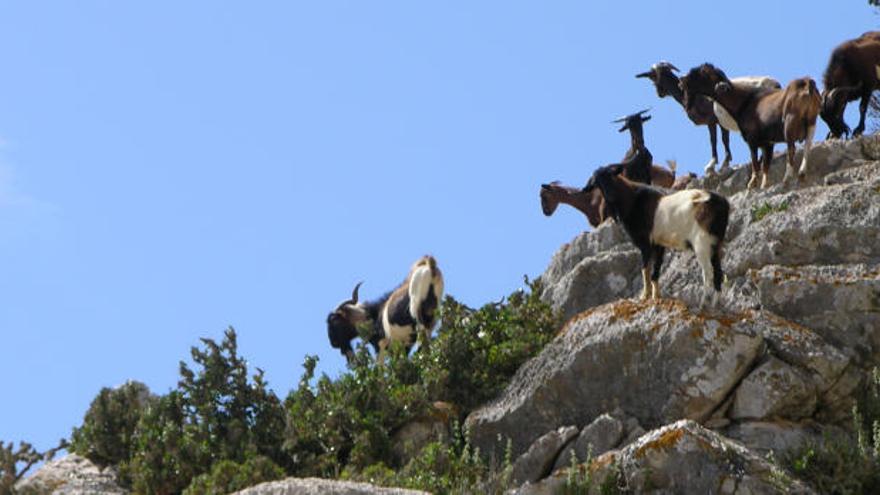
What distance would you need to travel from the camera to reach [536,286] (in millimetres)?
21578

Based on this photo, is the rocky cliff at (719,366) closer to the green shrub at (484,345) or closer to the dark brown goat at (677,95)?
the green shrub at (484,345)

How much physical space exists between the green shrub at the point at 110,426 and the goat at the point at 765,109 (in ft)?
27.0

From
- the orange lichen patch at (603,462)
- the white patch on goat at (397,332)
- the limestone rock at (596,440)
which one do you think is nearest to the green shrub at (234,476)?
the limestone rock at (596,440)

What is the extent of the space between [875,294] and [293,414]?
265 inches

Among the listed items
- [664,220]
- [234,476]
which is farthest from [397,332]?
[664,220]

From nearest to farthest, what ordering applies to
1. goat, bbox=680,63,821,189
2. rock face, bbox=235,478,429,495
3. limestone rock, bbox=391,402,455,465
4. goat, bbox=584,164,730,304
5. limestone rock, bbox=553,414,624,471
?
rock face, bbox=235,478,429,495, limestone rock, bbox=553,414,624,471, goat, bbox=584,164,730,304, limestone rock, bbox=391,402,455,465, goat, bbox=680,63,821,189

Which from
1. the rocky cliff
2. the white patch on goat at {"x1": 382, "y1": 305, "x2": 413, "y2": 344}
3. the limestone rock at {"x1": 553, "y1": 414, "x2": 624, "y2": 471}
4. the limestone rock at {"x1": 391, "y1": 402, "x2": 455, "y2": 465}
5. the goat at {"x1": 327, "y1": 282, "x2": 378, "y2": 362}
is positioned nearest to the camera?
the rocky cliff

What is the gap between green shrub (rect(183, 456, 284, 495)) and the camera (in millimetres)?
19109

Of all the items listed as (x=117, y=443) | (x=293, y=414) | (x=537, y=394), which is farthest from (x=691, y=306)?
(x=117, y=443)

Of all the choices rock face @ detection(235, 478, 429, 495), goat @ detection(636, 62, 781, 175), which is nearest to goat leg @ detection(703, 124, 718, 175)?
goat @ detection(636, 62, 781, 175)

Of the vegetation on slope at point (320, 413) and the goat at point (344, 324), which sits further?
the goat at point (344, 324)

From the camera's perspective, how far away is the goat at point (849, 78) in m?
24.8

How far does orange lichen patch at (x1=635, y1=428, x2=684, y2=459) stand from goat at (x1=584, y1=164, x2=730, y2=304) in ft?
9.48

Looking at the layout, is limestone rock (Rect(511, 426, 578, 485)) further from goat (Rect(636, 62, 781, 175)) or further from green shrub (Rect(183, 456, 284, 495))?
goat (Rect(636, 62, 781, 175))
